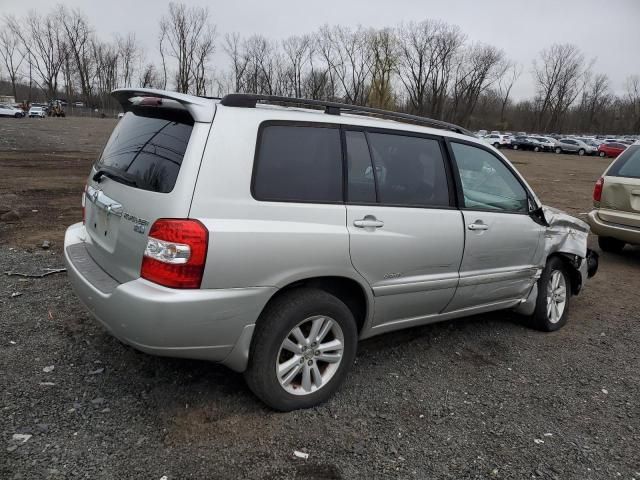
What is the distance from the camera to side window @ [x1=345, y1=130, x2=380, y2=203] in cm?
307

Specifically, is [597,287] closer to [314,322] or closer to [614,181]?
[614,181]

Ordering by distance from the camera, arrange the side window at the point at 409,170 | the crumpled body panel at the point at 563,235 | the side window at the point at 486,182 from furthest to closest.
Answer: the crumpled body panel at the point at 563,235 < the side window at the point at 486,182 < the side window at the point at 409,170

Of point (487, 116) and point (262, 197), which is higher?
point (487, 116)

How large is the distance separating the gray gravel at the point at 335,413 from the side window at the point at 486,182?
3.88ft

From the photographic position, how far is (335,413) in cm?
304

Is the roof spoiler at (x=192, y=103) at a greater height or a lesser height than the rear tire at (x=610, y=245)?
greater

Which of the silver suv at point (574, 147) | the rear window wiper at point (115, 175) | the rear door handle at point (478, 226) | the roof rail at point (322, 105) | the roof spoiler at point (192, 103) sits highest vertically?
the silver suv at point (574, 147)

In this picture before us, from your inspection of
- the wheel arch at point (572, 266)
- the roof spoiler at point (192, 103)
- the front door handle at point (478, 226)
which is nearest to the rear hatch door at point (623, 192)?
the wheel arch at point (572, 266)

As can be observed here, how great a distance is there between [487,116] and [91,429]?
337ft

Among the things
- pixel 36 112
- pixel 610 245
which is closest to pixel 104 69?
pixel 36 112

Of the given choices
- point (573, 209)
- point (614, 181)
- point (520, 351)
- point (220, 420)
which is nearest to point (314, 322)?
point (220, 420)

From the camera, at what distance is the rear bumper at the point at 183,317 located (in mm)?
2473

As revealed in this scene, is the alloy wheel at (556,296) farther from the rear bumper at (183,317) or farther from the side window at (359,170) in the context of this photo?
the rear bumper at (183,317)

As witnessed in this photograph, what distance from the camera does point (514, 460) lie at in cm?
273
